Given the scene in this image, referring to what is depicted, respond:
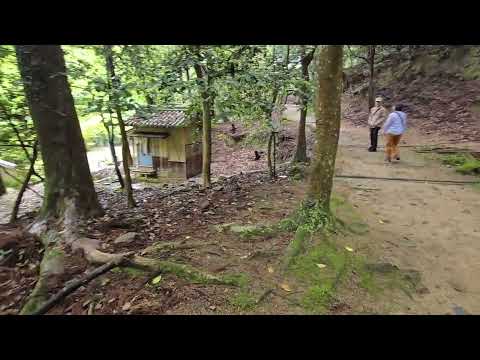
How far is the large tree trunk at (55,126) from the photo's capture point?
16.6 ft

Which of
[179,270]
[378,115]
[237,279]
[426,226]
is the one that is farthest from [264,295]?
[378,115]

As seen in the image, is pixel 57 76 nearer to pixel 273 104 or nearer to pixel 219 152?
pixel 273 104

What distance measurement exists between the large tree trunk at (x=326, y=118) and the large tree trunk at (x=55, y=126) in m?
4.00

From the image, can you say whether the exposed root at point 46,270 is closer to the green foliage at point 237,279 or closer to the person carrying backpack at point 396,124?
the green foliage at point 237,279

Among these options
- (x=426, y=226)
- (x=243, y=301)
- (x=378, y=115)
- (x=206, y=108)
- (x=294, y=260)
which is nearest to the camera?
(x=243, y=301)

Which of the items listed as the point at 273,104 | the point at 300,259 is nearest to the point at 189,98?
the point at 273,104

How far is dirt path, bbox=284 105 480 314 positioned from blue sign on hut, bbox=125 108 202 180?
33.0 ft

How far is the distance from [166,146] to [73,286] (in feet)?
49.4

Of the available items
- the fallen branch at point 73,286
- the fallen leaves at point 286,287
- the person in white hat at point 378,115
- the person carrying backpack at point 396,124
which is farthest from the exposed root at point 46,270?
the person in white hat at point 378,115

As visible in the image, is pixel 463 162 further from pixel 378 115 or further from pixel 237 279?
pixel 237 279

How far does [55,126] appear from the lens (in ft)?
17.4

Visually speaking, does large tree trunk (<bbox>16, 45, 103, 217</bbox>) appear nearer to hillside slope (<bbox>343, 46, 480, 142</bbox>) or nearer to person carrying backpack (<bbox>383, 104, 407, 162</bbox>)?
person carrying backpack (<bbox>383, 104, 407, 162</bbox>)
